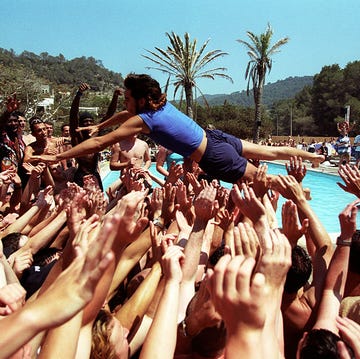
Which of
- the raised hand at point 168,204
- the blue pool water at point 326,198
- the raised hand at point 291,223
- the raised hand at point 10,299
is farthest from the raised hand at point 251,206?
the blue pool water at point 326,198

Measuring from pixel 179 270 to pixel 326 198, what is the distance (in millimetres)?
13967

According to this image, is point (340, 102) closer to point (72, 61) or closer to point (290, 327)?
point (290, 327)

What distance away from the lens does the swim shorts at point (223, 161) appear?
411cm

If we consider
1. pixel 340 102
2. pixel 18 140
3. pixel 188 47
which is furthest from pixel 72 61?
pixel 18 140

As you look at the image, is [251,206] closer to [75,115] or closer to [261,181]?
[261,181]

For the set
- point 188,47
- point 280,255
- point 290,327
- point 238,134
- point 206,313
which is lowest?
point 238,134

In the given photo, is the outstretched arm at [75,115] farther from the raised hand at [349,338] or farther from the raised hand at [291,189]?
the raised hand at [349,338]

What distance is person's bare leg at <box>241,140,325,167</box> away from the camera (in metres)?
4.18

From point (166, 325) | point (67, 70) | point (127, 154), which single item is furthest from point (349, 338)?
point (67, 70)

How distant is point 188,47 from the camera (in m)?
32.0

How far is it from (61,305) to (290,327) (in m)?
1.53

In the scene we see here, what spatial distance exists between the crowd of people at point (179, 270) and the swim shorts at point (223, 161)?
13 mm

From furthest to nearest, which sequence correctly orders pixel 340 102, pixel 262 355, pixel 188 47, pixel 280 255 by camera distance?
pixel 340 102 < pixel 188 47 < pixel 280 255 < pixel 262 355

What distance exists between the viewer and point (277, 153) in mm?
4281
